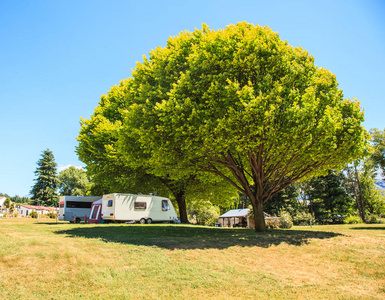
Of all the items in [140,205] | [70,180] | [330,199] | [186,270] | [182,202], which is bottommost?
[186,270]

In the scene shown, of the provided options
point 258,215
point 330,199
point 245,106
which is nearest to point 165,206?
point 258,215

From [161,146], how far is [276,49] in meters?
8.70

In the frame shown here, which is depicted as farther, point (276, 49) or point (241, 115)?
point (276, 49)

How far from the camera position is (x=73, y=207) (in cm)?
3325

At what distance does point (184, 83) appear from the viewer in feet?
47.7

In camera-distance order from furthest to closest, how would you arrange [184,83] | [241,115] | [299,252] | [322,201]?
[322,201] → [184,83] → [241,115] → [299,252]

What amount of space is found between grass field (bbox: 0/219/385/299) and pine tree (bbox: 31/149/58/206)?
3103 inches

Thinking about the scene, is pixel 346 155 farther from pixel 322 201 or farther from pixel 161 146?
pixel 322 201

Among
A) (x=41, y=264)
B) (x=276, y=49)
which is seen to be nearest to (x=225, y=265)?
(x=41, y=264)

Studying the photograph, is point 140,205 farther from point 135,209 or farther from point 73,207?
point 73,207

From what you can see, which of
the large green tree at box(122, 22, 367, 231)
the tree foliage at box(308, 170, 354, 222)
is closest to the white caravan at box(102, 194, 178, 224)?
the large green tree at box(122, 22, 367, 231)

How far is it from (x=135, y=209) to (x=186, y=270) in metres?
17.9

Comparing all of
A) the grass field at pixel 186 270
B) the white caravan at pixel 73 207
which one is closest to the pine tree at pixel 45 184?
the white caravan at pixel 73 207

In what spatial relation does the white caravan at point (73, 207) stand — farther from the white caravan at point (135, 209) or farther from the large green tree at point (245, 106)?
the large green tree at point (245, 106)
